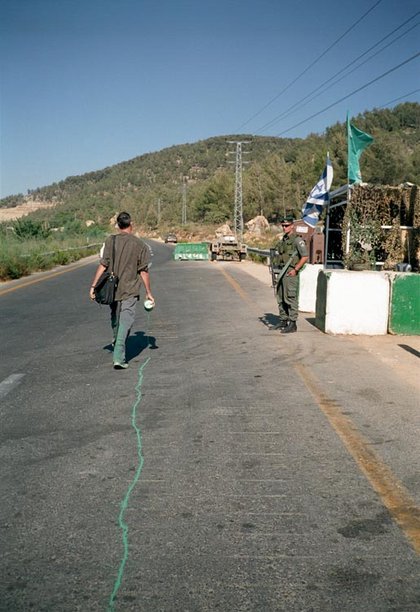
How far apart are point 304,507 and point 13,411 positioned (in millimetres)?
3074

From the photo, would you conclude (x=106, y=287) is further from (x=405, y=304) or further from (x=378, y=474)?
(x=405, y=304)

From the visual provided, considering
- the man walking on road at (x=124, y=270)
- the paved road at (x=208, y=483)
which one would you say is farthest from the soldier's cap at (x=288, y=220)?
the man walking on road at (x=124, y=270)

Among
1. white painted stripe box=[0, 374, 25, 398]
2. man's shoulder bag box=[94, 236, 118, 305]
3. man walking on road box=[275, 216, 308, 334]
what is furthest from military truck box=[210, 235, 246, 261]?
white painted stripe box=[0, 374, 25, 398]

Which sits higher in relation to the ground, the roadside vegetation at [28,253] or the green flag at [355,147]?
the green flag at [355,147]

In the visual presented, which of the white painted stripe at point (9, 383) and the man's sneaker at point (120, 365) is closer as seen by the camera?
the white painted stripe at point (9, 383)

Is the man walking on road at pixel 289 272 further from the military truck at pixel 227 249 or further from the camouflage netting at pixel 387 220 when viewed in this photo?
the military truck at pixel 227 249

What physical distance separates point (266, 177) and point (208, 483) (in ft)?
307

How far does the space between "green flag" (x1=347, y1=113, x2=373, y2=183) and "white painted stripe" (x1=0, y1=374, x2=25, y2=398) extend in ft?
42.2

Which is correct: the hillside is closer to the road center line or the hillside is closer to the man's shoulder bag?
the man's shoulder bag

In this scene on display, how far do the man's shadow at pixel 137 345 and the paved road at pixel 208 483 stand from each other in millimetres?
151

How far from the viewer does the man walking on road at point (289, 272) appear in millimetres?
10141

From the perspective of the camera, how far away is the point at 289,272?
1012 centimetres

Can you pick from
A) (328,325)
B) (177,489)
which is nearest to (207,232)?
(328,325)

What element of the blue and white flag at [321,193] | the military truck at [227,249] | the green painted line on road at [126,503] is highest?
the blue and white flag at [321,193]
